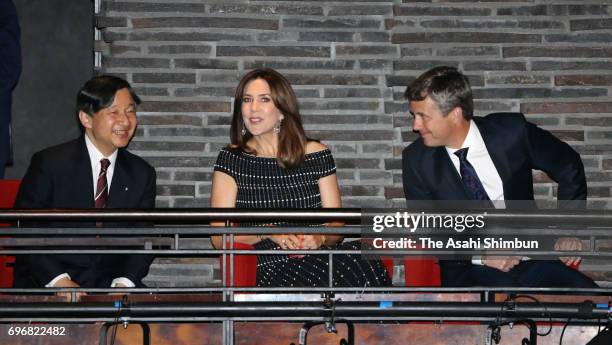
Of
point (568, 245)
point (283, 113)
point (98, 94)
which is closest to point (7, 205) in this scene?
point (98, 94)

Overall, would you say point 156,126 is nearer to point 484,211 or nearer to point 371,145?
point 371,145

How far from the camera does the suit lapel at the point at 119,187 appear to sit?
16.7 ft

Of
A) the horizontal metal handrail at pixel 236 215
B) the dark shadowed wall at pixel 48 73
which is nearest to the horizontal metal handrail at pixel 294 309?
the horizontal metal handrail at pixel 236 215

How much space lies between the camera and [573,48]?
5902 millimetres

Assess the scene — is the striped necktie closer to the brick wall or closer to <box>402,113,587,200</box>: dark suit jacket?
the brick wall

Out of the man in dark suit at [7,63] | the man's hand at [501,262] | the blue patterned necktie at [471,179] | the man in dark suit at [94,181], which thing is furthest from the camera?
the man in dark suit at [7,63]

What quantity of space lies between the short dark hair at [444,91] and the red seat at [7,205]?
2.16 metres

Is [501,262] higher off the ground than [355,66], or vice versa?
[355,66]

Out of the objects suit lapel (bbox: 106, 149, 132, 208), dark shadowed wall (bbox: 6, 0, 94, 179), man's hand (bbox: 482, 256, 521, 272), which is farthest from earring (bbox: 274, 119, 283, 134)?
dark shadowed wall (bbox: 6, 0, 94, 179)

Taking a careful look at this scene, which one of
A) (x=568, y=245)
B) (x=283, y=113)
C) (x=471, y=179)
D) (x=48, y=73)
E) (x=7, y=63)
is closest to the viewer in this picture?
(x=568, y=245)

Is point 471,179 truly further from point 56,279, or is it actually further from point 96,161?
point 56,279

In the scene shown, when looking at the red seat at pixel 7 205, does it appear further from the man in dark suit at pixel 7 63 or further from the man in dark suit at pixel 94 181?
the man in dark suit at pixel 7 63

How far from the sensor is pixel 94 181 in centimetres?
512

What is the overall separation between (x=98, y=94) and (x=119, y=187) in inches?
19.9
